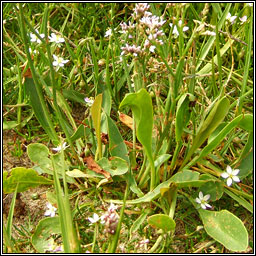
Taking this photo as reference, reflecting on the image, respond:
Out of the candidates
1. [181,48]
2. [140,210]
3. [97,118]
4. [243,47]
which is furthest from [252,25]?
[140,210]

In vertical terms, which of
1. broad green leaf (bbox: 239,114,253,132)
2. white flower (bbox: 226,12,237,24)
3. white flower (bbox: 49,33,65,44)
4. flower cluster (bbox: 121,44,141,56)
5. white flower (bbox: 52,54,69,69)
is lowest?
broad green leaf (bbox: 239,114,253,132)

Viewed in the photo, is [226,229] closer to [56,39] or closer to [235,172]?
[235,172]

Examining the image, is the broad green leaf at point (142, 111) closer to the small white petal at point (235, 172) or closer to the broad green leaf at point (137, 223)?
the broad green leaf at point (137, 223)

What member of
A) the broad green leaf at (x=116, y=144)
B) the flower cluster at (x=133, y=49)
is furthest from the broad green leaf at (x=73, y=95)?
the flower cluster at (x=133, y=49)

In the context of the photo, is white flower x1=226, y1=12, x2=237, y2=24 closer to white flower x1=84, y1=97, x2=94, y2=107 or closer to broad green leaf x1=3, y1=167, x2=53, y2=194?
white flower x1=84, y1=97, x2=94, y2=107

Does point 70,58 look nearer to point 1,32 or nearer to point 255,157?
point 1,32

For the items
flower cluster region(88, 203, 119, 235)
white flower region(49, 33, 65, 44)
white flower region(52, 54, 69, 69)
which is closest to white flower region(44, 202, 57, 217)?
flower cluster region(88, 203, 119, 235)
